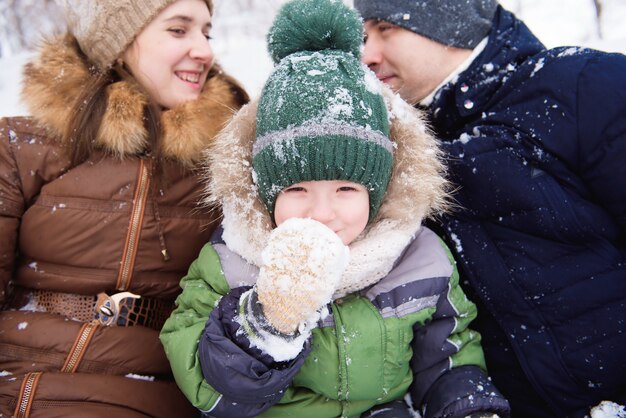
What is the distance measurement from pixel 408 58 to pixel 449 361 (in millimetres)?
1083

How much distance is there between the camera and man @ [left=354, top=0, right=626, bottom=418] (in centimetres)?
148

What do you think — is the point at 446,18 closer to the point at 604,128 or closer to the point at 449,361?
the point at 604,128

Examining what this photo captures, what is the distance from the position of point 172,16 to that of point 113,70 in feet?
1.03

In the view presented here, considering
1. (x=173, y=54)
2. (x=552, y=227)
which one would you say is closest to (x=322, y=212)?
(x=552, y=227)

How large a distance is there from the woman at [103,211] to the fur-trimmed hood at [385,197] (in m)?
0.31

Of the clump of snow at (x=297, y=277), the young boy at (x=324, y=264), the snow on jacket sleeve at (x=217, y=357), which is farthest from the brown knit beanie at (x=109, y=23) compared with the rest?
the clump of snow at (x=297, y=277)

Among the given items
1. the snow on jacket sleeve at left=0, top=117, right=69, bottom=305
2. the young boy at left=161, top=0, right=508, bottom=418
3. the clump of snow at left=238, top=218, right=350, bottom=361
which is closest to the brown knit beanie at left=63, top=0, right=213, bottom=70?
the snow on jacket sleeve at left=0, top=117, right=69, bottom=305

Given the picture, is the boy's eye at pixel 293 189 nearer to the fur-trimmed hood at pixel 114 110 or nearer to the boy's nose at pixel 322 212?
the boy's nose at pixel 322 212

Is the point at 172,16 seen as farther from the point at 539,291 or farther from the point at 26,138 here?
the point at 539,291

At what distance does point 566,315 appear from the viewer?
1.52 meters

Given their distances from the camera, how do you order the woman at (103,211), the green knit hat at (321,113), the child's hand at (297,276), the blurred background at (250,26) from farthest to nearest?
the blurred background at (250,26) < the woman at (103,211) < the green knit hat at (321,113) < the child's hand at (297,276)

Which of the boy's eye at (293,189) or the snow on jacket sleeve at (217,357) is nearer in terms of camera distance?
the snow on jacket sleeve at (217,357)

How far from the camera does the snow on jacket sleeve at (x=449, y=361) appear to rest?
1.41 meters

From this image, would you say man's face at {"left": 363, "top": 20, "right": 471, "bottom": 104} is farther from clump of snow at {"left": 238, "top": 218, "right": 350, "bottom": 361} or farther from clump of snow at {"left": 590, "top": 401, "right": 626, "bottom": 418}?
clump of snow at {"left": 590, "top": 401, "right": 626, "bottom": 418}
